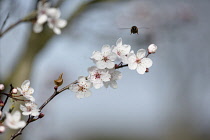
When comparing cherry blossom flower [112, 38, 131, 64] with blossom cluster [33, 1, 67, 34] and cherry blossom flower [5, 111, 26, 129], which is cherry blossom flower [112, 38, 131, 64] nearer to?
cherry blossom flower [5, 111, 26, 129]

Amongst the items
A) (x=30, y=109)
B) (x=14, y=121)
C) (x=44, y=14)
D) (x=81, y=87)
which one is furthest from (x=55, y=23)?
(x=14, y=121)

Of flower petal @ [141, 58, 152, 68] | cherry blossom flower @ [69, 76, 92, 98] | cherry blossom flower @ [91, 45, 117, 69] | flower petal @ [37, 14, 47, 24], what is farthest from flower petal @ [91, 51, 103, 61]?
flower petal @ [37, 14, 47, 24]

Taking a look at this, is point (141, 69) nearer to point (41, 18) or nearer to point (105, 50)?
point (105, 50)

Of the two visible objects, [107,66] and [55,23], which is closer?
[107,66]

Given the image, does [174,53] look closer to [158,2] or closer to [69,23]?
[158,2]

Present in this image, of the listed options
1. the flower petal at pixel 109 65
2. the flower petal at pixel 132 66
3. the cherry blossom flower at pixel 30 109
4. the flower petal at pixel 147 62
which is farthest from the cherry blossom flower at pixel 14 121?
the flower petal at pixel 147 62

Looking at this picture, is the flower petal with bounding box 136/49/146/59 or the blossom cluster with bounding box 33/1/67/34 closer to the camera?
the flower petal with bounding box 136/49/146/59
